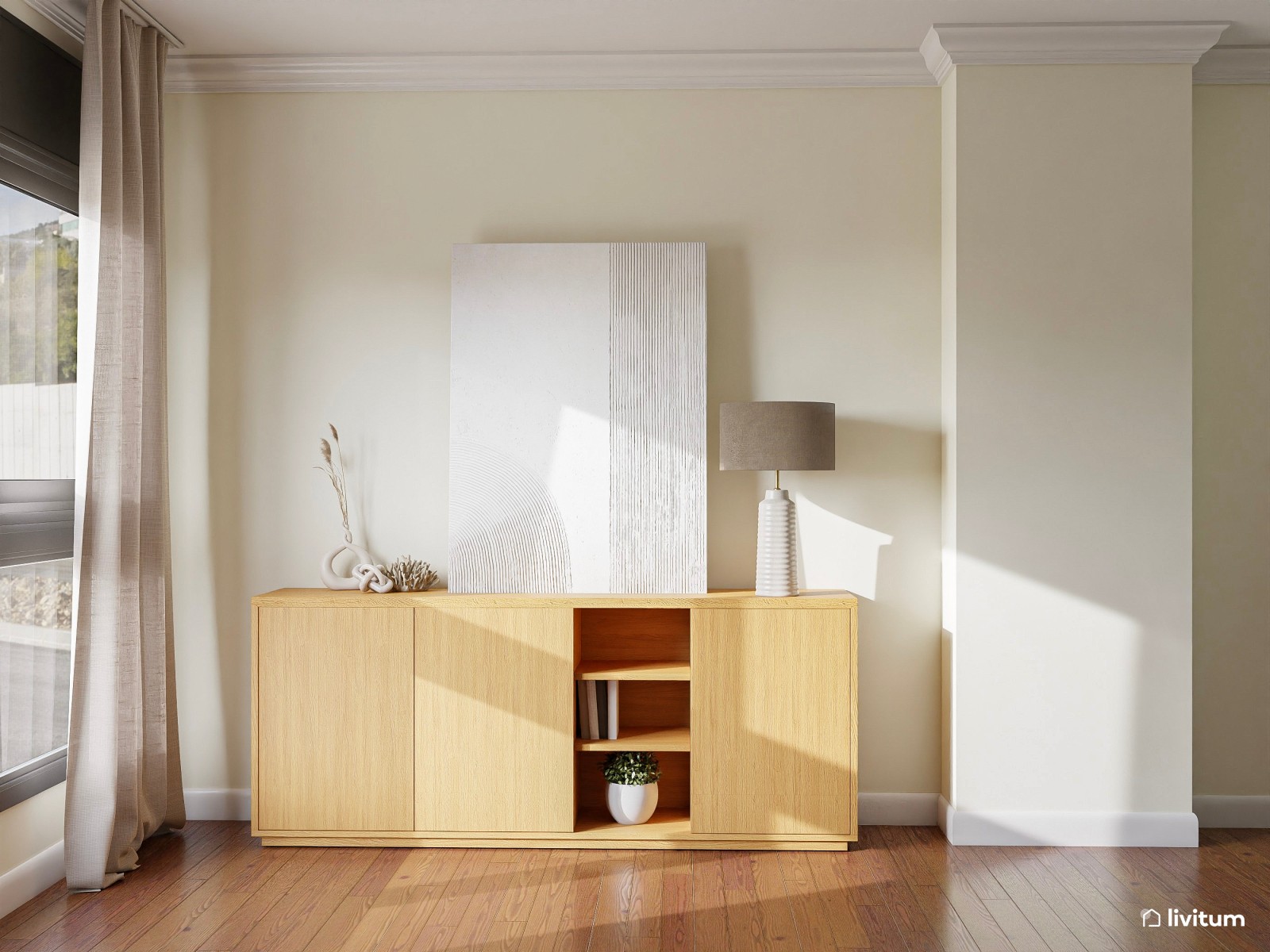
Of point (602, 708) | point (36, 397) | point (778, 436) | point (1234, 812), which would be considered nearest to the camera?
point (36, 397)

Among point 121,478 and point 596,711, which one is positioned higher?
point 121,478

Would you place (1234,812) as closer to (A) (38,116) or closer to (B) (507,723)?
(B) (507,723)

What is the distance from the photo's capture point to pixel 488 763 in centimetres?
298

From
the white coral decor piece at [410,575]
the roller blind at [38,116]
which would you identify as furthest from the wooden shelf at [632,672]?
the roller blind at [38,116]

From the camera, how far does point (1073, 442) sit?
10.1ft

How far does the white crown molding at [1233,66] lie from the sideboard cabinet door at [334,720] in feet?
11.2

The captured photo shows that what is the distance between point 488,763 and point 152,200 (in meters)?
2.19

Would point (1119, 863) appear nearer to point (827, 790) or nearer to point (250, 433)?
point (827, 790)

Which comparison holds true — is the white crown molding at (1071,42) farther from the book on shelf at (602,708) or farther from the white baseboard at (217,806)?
the white baseboard at (217,806)

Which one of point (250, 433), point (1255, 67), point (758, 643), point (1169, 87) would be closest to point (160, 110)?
point (250, 433)

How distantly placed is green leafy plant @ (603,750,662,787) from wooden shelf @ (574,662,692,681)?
261 millimetres

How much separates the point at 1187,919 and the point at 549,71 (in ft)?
11.1

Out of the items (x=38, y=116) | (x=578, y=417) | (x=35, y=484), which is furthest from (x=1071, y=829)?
(x=38, y=116)

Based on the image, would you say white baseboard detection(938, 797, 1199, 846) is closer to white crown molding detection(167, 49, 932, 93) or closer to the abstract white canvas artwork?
the abstract white canvas artwork
